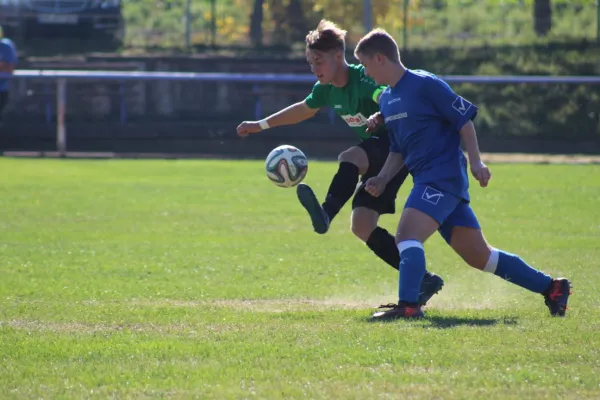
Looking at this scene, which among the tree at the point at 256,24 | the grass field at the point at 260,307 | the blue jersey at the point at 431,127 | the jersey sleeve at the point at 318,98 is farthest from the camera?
the tree at the point at 256,24

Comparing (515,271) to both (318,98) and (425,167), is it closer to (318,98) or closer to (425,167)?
(425,167)

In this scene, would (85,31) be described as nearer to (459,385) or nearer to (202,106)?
(202,106)

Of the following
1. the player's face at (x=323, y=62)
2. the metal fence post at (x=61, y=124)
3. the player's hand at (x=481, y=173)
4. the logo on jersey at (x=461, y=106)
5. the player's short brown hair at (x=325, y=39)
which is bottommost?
the metal fence post at (x=61, y=124)

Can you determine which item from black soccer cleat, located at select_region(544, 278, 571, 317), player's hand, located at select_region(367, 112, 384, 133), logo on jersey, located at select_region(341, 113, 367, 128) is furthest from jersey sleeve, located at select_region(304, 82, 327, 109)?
black soccer cleat, located at select_region(544, 278, 571, 317)

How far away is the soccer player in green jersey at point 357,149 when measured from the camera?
21.9 ft

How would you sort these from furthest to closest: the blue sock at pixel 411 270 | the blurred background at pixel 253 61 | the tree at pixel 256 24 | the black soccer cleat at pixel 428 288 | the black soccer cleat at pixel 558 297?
the tree at pixel 256 24, the blurred background at pixel 253 61, the black soccer cleat at pixel 428 288, the black soccer cleat at pixel 558 297, the blue sock at pixel 411 270

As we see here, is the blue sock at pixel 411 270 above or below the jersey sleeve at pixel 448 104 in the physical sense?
below

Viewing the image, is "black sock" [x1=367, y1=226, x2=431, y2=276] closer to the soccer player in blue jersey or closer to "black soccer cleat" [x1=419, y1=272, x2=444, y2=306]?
"black soccer cleat" [x1=419, y1=272, x2=444, y2=306]

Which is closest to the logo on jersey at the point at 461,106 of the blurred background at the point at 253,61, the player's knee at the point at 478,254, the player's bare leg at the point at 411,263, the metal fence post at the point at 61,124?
the player's bare leg at the point at 411,263

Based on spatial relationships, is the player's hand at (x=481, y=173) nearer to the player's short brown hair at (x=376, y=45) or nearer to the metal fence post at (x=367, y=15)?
the player's short brown hair at (x=376, y=45)

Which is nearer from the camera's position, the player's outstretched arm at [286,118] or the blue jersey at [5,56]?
the player's outstretched arm at [286,118]

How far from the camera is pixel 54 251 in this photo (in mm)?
9469

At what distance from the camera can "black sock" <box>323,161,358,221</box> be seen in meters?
6.69

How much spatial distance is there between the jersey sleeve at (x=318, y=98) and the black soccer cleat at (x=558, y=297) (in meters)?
1.94
